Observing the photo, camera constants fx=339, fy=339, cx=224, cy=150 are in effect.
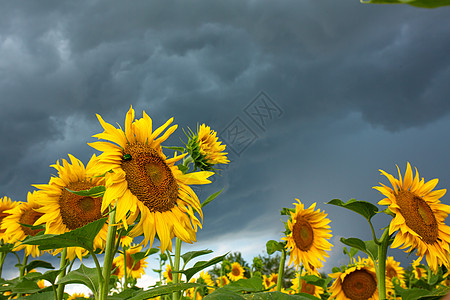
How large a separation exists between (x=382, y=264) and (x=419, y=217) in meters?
0.62

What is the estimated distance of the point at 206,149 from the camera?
4230 millimetres

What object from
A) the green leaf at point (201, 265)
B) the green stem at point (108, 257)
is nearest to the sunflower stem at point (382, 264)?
the green leaf at point (201, 265)

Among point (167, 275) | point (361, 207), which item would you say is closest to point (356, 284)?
point (361, 207)

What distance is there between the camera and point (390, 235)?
300cm

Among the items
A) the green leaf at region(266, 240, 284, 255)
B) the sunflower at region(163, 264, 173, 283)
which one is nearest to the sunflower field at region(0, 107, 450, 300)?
the green leaf at region(266, 240, 284, 255)

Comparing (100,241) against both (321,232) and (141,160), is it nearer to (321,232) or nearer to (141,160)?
(141,160)

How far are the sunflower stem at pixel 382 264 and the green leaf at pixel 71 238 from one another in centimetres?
236

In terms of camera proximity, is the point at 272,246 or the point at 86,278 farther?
the point at 272,246

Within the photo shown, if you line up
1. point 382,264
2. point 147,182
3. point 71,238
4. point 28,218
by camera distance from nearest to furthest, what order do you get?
point 71,238 → point 147,182 → point 382,264 → point 28,218

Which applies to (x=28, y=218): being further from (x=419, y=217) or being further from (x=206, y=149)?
(x=419, y=217)

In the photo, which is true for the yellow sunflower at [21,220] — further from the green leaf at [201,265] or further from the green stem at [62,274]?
the green leaf at [201,265]

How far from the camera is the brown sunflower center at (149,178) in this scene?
7.57 ft

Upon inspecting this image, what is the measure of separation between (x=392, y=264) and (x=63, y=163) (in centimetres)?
636

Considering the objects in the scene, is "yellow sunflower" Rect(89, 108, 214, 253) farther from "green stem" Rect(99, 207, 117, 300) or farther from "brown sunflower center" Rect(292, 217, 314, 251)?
"brown sunflower center" Rect(292, 217, 314, 251)
